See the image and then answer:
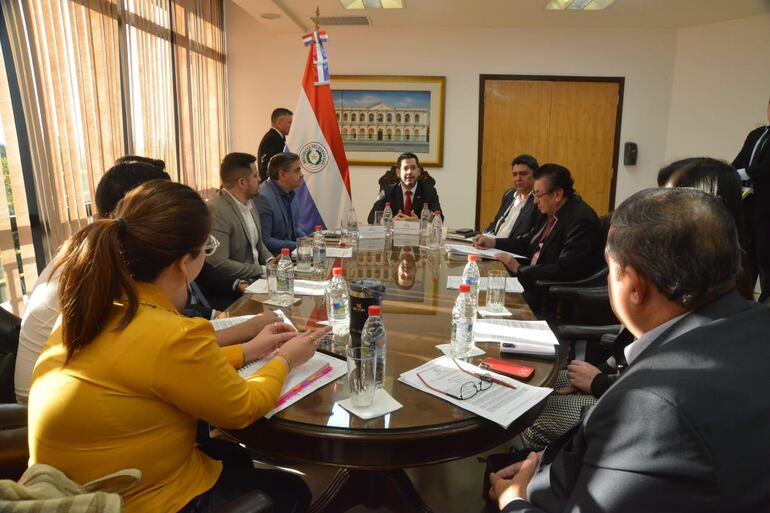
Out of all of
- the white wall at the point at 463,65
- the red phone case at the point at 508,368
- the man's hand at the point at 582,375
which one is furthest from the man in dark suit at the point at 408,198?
the red phone case at the point at 508,368

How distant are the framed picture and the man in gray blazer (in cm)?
320

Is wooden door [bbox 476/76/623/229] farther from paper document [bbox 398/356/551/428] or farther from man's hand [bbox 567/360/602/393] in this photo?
paper document [bbox 398/356/551/428]

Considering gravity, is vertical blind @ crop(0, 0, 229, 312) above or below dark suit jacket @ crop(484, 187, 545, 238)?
above

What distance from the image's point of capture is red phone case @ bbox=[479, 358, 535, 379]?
1.36 metres

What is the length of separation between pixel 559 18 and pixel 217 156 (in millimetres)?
3925

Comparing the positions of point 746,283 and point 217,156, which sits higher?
point 217,156

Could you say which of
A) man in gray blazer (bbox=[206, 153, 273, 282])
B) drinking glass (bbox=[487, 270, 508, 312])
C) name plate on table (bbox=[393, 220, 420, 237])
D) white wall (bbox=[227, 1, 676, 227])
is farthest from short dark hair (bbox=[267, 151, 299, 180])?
white wall (bbox=[227, 1, 676, 227])

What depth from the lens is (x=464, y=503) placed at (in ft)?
6.36

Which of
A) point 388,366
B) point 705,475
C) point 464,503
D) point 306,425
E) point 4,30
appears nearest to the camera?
point 705,475

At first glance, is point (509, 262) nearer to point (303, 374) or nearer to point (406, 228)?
point (406, 228)

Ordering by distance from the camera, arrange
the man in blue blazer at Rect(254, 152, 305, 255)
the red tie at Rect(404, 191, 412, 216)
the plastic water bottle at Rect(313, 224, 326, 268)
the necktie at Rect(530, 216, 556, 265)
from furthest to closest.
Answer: the red tie at Rect(404, 191, 412, 216) < the man in blue blazer at Rect(254, 152, 305, 255) < the necktie at Rect(530, 216, 556, 265) < the plastic water bottle at Rect(313, 224, 326, 268)

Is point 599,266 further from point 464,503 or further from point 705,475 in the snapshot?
point 705,475

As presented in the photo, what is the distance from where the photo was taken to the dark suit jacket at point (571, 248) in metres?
2.75

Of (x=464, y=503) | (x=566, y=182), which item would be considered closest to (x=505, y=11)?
(x=566, y=182)
